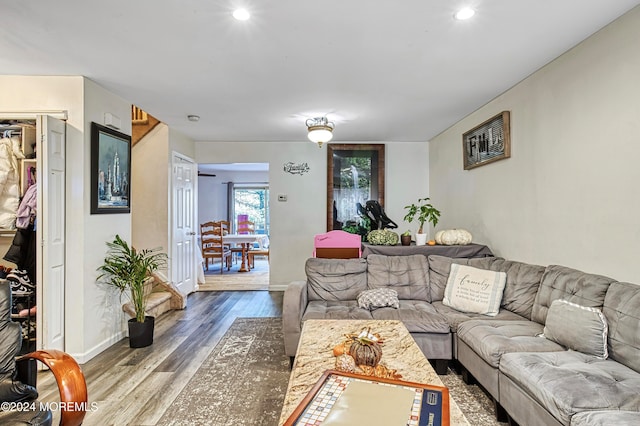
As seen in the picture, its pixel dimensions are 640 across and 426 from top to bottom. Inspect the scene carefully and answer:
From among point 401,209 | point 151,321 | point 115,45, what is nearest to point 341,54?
point 115,45

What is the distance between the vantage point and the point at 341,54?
2582 millimetres

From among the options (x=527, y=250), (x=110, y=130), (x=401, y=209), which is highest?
(x=110, y=130)

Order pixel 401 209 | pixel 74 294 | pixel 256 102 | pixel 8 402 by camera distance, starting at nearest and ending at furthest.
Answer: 1. pixel 8 402
2. pixel 74 294
3. pixel 256 102
4. pixel 401 209

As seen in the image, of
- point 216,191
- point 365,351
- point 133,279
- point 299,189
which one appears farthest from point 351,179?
point 216,191

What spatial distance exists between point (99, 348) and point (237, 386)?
1.61 m

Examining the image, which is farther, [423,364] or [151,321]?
[151,321]

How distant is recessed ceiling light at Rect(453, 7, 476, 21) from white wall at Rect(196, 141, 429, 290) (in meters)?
3.74

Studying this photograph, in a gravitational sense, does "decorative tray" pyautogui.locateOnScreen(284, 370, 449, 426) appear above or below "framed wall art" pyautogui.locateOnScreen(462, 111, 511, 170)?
below

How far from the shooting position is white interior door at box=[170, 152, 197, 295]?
5.02 m

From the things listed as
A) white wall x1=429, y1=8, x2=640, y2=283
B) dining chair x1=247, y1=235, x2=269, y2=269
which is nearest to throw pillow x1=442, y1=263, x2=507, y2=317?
white wall x1=429, y1=8, x2=640, y2=283

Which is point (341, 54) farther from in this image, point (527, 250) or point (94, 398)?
point (94, 398)

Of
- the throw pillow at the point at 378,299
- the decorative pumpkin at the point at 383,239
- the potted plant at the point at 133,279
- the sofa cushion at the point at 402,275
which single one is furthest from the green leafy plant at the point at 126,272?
the decorative pumpkin at the point at 383,239

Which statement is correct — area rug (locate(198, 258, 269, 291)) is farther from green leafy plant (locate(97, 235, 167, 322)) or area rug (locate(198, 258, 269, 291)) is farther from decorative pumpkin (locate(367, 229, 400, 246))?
decorative pumpkin (locate(367, 229, 400, 246))

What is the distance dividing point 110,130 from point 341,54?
2.41 m
